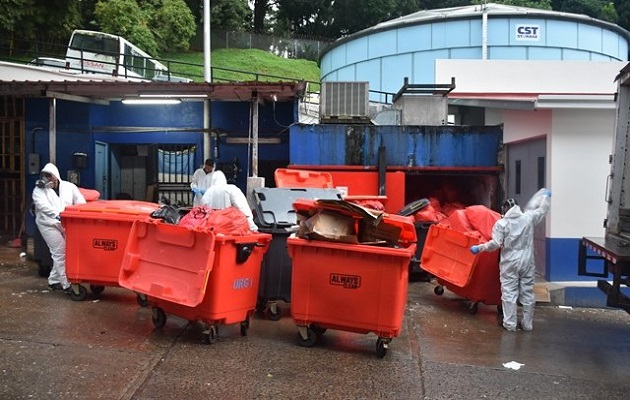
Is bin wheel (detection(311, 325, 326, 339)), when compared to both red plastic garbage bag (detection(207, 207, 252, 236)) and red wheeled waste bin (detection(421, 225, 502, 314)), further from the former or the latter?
red wheeled waste bin (detection(421, 225, 502, 314))

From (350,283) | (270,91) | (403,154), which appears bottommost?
(350,283)

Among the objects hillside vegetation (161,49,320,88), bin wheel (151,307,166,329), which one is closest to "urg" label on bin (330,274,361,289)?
bin wheel (151,307,166,329)

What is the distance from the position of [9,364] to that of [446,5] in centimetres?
4440

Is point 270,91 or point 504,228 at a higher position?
point 270,91

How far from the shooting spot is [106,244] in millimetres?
6633

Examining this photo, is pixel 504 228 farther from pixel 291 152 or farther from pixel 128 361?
pixel 291 152

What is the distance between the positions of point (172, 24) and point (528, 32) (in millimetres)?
18353

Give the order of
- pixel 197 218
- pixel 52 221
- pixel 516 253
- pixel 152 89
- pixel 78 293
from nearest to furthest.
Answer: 1. pixel 197 218
2. pixel 516 253
3. pixel 78 293
4. pixel 52 221
5. pixel 152 89

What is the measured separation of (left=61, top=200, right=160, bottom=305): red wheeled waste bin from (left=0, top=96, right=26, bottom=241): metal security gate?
5729 millimetres

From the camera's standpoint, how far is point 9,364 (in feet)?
14.8

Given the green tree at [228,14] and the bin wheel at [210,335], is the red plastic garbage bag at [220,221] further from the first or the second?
the green tree at [228,14]

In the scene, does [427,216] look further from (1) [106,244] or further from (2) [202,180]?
(1) [106,244]

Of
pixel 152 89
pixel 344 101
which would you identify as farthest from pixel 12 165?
pixel 344 101

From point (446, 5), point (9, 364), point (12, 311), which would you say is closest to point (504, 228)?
point (9, 364)
